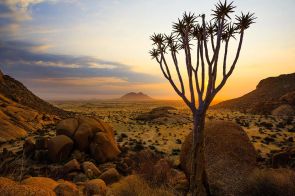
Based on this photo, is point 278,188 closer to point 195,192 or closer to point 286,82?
point 195,192

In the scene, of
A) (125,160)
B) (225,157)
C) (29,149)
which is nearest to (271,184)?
(225,157)

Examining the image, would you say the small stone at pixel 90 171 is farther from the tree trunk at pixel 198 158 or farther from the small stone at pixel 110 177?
the tree trunk at pixel 198 158

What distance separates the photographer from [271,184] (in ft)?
29.7

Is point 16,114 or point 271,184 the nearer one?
point 271,184

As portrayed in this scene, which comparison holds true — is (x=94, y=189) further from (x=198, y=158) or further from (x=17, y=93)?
(x=17, y=93)

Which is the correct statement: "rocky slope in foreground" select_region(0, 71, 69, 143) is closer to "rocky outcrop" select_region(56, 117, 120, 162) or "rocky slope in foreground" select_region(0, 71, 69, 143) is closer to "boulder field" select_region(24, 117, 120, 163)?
"boulder field" select_region(24, 117, 120, 163)

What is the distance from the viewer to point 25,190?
6246mm

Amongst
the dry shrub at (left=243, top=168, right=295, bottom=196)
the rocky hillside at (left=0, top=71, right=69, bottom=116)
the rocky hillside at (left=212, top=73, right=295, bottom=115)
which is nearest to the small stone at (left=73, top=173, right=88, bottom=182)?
the dry shrub at (left=243, top=168, right=295, bottom=196)

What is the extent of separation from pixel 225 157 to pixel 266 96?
200 ft

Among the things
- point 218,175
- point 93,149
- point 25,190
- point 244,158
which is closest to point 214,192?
point 218,175

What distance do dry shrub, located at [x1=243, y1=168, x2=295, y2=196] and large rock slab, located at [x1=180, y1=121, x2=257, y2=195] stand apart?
0.58 metres

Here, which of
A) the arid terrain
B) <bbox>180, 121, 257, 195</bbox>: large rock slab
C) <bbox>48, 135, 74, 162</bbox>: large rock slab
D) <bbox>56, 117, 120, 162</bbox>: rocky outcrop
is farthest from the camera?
<bbox>56, 117, 120, 162</bbox>: rocky outcrop

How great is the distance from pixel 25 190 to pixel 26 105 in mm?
31202

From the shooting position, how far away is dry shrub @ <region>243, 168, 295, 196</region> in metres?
8.91
